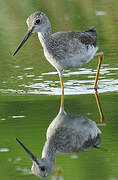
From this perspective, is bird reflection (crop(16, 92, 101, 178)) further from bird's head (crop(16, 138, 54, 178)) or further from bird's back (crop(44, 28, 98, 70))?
bird's back (crop(44, 28, 98, 70))

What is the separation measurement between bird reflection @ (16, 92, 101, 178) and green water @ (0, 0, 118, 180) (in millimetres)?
89

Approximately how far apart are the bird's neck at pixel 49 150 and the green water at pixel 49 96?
7cm

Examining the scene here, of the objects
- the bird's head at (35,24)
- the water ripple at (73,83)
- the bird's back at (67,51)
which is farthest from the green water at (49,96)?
the bird's head at (35,24)

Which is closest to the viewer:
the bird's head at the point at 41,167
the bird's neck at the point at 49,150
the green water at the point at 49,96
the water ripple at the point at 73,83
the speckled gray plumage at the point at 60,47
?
the bird's head at the point at 41,167

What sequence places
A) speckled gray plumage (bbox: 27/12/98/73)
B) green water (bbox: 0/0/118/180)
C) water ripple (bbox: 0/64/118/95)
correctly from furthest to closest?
water ripple (bbox: 0/64/118/95)
speckled gray plumage (bbox: 27/12/98/73)
green water (bbox: 0/0/118/180)

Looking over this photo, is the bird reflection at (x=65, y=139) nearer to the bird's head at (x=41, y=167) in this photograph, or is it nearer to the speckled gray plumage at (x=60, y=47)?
the bird's head at (x=41, y=167)

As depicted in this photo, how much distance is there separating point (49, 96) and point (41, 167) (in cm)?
386

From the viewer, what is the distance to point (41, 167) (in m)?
7.71

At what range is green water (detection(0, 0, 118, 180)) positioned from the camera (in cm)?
778

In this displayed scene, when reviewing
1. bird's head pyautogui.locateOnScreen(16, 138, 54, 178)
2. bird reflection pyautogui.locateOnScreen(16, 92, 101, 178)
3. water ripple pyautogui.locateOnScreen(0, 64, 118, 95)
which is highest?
bird's head pyautogui.locateOnScreen(16, 138, 54, 178)

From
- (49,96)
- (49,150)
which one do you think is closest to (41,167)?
(49,150)

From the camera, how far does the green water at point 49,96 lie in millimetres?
7777

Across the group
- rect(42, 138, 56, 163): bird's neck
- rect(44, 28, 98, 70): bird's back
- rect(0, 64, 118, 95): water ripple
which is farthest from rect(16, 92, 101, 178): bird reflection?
rect(0, 64, 118, 95): water ripple

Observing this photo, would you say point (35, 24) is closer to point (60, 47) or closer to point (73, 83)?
point (60, 47)
